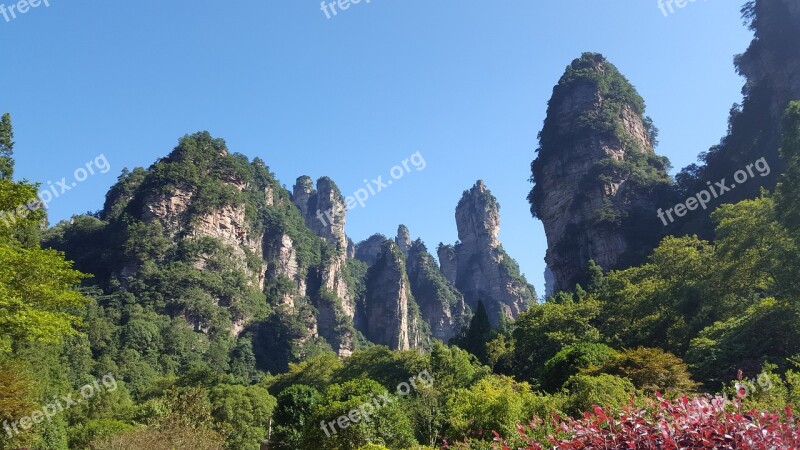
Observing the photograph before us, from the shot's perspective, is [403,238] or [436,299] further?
[403,238]

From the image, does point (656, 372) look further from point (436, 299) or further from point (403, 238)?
point (403, 238)

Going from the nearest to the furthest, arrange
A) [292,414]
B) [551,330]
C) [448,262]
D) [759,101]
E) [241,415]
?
[292,414] → [241,415] → [551,330] → [759,101] → [448,262]

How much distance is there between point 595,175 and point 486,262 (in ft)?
236

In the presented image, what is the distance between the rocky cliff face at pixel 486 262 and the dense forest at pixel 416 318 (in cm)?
79

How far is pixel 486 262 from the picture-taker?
137 meters

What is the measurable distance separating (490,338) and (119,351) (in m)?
43.6

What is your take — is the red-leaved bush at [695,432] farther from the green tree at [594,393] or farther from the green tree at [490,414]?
the green tree at [594,393]

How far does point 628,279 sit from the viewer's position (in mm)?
36656

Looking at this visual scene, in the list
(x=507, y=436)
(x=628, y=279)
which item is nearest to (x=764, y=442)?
(x=507, y=436)

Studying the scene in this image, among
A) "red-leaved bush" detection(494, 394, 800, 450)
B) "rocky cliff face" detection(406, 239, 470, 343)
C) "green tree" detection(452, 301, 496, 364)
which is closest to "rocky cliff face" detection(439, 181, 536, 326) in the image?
"rocky cliff face" detection(406, 239, 470, 343)

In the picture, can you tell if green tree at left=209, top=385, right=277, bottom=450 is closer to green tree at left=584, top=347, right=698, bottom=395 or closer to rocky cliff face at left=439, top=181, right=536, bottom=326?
green tree at left=584, top=347, right=698, bottom=395

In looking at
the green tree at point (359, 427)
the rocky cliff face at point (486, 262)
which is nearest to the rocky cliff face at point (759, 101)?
the green tree at point (359, 427)

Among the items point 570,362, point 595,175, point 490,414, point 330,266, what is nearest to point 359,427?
point 490,414

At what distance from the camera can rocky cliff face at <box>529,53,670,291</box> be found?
210 ft
